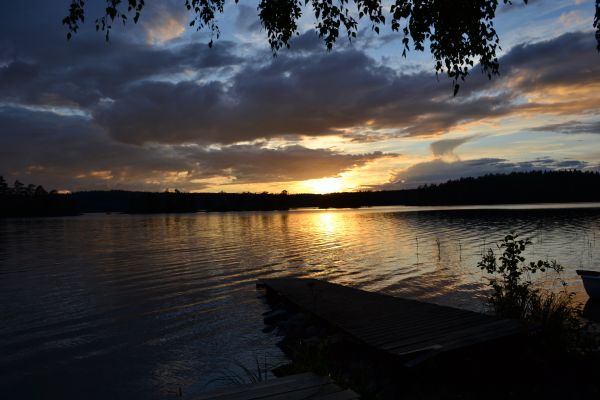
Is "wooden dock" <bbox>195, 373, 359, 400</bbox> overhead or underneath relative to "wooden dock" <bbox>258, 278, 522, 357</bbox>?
overhead

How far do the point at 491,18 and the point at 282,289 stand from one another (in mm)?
16016

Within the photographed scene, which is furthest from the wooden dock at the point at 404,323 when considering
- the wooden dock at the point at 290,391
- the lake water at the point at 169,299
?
the wooden dock at the point at 290,391

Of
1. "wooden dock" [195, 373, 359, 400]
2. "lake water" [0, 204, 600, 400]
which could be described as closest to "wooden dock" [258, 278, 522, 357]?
"lake water" [0, 204, 600, 400]

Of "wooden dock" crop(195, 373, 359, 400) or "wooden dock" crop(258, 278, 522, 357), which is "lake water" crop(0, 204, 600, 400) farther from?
"wooden dock" crop(258, 278, 522, 357)

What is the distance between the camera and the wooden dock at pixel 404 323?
9883mm

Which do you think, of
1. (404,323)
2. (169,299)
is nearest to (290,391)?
(404,323)

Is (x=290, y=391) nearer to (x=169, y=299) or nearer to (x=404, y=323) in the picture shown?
(x=404, y=323)

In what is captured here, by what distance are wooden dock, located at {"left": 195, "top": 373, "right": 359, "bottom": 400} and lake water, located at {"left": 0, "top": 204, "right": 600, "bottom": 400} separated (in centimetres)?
192

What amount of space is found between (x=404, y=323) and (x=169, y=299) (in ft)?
47.4

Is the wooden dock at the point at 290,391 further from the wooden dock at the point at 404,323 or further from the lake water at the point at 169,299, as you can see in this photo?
the wooden dock at the point at 404,323

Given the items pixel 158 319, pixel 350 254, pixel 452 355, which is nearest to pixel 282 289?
pixel 158 319

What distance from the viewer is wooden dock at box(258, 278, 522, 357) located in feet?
32.4

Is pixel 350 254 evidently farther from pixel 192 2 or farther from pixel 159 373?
pixel 192 2

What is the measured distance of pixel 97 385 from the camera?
1178cm
